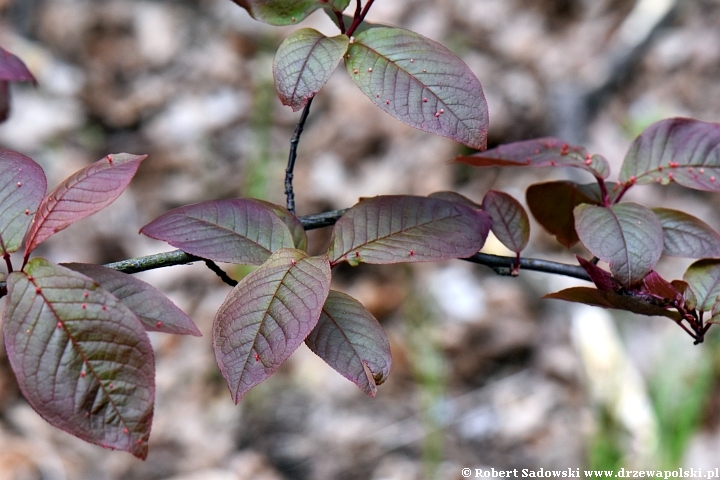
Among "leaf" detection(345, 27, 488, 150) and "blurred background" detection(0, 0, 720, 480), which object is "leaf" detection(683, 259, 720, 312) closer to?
"leaf" detection(345, 27, 488, 150)

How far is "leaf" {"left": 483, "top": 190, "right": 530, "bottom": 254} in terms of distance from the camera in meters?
0.61

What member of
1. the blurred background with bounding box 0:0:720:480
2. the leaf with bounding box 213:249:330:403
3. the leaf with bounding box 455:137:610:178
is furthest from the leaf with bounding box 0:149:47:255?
the blurred background with bounding box 0:0:720:480

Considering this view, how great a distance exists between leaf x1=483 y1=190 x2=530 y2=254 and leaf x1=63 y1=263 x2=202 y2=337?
319 millimetres

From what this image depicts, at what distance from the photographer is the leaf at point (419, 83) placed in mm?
471

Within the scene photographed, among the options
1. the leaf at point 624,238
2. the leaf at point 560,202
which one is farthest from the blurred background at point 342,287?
the leaf at point 624,238

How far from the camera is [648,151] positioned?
0.60m

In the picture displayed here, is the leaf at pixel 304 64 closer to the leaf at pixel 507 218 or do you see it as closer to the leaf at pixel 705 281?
the leaf at pixel 507 218

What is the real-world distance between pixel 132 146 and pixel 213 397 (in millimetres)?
894

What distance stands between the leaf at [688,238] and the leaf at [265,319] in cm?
34

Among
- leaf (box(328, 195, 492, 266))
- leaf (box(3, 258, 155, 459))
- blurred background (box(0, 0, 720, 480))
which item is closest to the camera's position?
leaf (box(3, 258, 155, 459))

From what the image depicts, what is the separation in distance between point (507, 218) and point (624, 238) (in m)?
0.13

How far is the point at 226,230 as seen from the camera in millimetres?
504

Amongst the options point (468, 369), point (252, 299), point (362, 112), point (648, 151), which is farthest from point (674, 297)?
point (362, 112)

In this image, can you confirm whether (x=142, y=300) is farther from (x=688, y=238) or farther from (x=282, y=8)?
(x=688, y=238)
